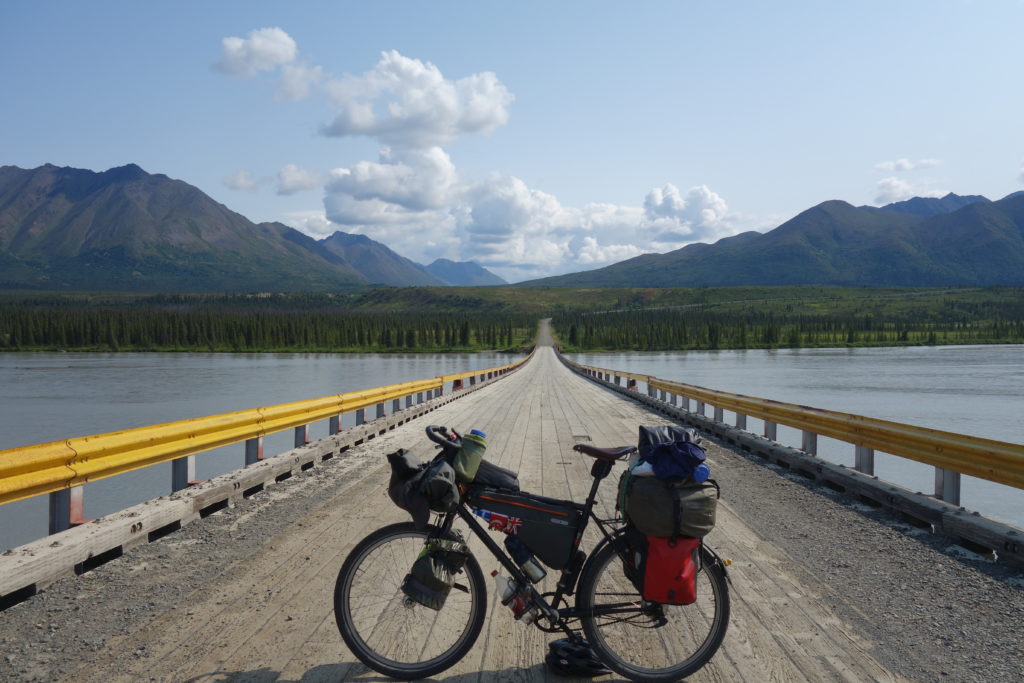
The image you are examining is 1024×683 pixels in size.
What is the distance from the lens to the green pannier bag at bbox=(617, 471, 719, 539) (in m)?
3.51

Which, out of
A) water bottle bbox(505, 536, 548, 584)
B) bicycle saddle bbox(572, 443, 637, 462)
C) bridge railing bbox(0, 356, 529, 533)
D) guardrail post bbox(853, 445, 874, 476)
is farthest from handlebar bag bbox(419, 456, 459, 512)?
guardrail post bbox(853, 445, 874, 476)

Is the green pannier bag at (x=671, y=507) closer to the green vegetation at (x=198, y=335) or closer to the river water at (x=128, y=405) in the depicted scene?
→ the river water at (x=128, y=405)

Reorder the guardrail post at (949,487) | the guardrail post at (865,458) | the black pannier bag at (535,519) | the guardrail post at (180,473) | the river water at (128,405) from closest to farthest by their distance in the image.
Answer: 1. the black pannier bag at (535,519)
2. the guardrail post at (949,487)
3. the guardrail post at (180,473)
4. the guardrail post at (865,458)
5. the river water at (128,405)

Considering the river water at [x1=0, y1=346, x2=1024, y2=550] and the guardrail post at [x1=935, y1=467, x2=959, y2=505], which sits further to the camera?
the river water at [x1=0, y1=346, x2=1024, y2=550]

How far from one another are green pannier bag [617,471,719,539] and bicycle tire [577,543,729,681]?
302 mm

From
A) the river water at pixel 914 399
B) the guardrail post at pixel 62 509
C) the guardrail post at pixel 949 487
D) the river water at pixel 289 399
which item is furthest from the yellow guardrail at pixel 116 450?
the river water at pixel 914 399

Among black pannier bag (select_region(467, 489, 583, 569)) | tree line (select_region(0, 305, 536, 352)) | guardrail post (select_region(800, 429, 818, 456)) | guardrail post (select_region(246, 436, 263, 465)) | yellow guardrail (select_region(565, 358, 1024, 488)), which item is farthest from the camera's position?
tree line (select_region(0, 305, 536, 352))

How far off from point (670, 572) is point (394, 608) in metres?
1.49

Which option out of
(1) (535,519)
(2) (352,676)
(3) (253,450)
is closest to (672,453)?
(1) (535,519)

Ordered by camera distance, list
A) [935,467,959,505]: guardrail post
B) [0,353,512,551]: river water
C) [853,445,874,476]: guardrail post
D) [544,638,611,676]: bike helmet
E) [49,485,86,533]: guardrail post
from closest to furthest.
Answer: [544,638,611,676]: bike helmet → [49,485,86,533]: guardrail post → [935,467,959,505]: guardrail post → [853,445,874,476]: guardrail post → [0,353,512,551]: river water

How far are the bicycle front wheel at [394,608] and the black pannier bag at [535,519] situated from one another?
30 cm

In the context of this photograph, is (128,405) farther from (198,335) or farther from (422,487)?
(198,335)

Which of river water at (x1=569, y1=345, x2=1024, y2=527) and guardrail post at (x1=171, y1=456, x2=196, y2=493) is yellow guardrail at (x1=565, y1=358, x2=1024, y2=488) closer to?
river water at (x1=569, y1=345, x2=1024, y2=527)

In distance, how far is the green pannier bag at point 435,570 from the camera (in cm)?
374
